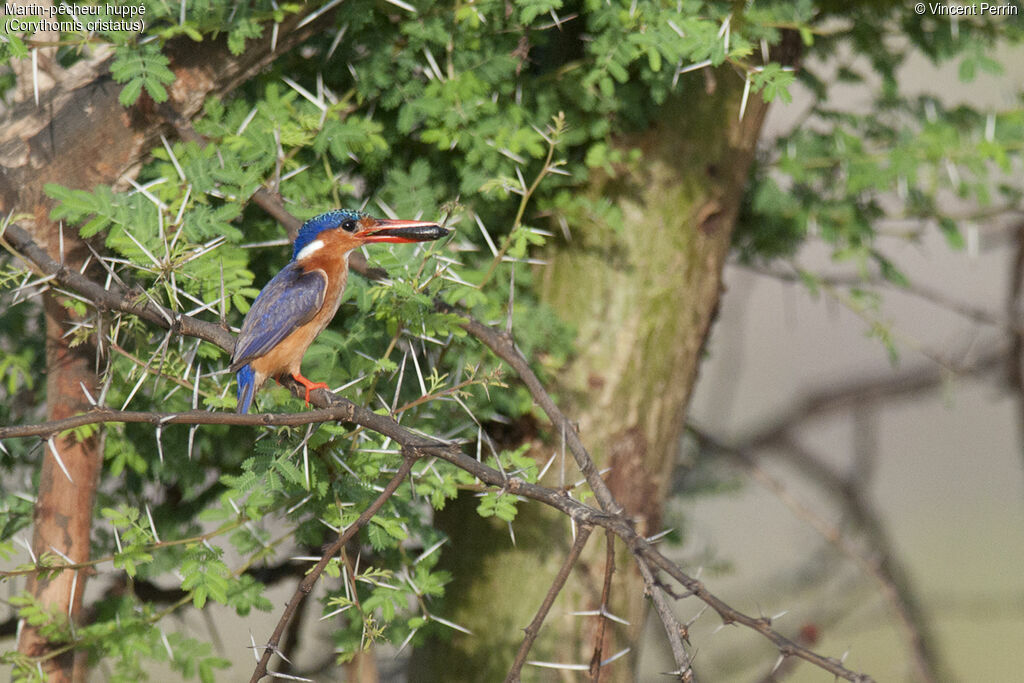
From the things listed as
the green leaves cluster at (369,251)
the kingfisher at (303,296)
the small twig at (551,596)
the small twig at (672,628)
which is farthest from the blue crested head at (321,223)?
the small twig at (672,628)

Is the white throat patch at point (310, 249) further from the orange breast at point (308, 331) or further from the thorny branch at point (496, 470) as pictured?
the thorny branch at point (496, 470)

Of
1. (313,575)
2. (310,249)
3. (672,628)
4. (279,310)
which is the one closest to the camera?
(672,628)

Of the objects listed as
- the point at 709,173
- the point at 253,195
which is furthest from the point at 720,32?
the point at 253,195

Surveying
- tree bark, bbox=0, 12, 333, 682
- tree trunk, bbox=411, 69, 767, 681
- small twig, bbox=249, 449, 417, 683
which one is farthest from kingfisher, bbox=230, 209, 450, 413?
tree trunk, bbox=411, 69, 767, 681

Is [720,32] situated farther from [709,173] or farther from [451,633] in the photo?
[451,633]

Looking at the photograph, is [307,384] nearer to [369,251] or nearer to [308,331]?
[308,331]

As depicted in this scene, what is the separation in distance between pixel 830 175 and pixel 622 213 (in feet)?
3.89

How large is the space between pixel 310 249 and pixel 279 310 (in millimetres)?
209

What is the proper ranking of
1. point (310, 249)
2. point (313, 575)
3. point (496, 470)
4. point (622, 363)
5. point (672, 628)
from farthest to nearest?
point (622, 363)
point (310, 249)
point (496, 470)
point (313, 575)
point (672, 628)

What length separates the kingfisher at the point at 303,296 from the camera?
7.04ft

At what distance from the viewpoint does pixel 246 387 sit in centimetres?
224

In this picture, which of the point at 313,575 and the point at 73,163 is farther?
the point at 73,163

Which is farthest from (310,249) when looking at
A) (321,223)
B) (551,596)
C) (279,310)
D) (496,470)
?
(551,596)

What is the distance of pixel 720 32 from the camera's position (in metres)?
2.61
